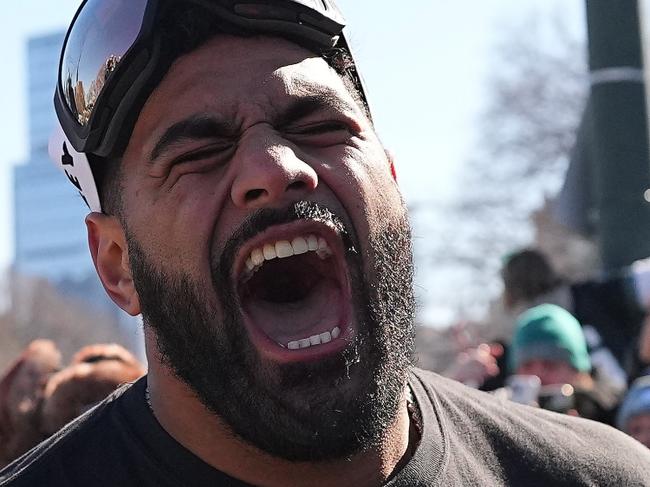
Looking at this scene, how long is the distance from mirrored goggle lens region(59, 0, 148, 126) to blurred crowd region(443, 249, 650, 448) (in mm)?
2603

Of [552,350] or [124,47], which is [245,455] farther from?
[552,350]

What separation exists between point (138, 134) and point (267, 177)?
392 millimetres

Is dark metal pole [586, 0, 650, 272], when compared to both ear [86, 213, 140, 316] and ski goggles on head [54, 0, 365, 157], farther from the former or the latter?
ear [86, 213, 140, 316]

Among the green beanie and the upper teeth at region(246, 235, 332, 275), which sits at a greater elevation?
the upper teeth at region(246, 235, 332, 275)

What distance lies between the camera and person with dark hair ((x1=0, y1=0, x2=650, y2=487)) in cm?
244

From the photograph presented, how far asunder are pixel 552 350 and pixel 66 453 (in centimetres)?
319

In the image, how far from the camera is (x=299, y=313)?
2.64 m

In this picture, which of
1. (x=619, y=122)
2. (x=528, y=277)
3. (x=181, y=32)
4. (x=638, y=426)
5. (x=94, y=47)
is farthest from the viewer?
(x=528, y=277)

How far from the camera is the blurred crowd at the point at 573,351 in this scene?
4.89m

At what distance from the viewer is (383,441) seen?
256 centimetres

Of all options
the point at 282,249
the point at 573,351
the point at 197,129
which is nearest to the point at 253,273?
the point at 282,249

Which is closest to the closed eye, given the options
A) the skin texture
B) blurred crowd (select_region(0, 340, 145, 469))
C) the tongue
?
the skin texture

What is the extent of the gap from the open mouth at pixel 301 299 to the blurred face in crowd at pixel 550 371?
9.05 ft

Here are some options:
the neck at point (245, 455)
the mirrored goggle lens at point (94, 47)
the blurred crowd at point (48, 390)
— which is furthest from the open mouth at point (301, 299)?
the blurred crowd at point (48, 390)
